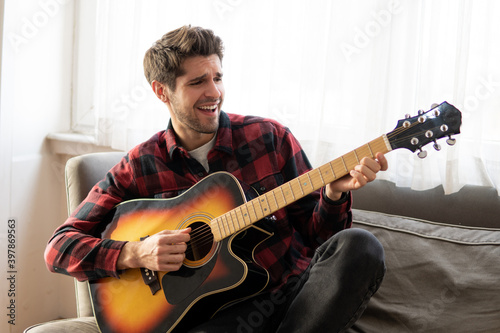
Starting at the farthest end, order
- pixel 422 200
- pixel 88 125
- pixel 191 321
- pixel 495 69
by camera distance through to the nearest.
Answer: pixel 88 125, pixel 422 200, pixel 495 69, pixel 191 321

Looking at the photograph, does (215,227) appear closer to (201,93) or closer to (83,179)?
(201,93)

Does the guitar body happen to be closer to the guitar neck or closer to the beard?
the guitar neck

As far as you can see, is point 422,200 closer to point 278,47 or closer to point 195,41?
point 278,47

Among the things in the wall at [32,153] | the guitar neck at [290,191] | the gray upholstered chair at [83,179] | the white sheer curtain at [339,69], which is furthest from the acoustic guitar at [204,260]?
the wall at [32,153]

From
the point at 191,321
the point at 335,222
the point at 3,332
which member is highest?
the point at 335,222

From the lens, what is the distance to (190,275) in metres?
1.32

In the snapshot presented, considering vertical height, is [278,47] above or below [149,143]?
above

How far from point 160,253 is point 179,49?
64cm

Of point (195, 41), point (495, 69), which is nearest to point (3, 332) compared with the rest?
point (195, 41)

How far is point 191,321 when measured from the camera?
1.30 m

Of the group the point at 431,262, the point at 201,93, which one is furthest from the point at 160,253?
the point at 431,262

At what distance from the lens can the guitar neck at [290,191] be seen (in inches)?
45.2

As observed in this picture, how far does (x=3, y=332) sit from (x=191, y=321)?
4.63 feet

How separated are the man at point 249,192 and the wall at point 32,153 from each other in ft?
2.78
